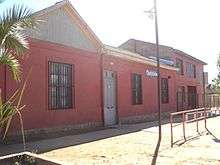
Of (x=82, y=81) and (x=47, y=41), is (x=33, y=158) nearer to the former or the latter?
(x=47, y=41)

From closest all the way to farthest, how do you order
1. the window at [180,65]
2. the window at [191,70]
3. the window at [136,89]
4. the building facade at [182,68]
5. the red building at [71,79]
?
the red building at [71,79] < the window at [136,89] < the building facade at [182,68] < the window at [180,65] < the window at [191,70]

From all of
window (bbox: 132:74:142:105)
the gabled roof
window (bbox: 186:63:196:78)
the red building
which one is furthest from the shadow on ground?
window (bbox: 186:63:196:78)

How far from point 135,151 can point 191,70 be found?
29725 millimetres

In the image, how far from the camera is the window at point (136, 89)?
23250mm

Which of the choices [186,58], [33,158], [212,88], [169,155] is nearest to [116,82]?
[169,155]

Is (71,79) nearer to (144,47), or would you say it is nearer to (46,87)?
(46,87)

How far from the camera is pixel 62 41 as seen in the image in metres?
16.3

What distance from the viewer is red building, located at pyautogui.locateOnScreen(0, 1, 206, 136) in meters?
14.6

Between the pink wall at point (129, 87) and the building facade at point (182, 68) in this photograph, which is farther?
the building facade at point (182, 68)

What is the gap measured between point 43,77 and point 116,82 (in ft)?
21.3

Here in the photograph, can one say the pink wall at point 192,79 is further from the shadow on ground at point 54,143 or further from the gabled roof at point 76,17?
the shadow on ground at point 54,143

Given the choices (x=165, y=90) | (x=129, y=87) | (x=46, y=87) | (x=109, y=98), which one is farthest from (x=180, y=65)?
(x=46, y=87)

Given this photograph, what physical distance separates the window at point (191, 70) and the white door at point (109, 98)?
62.9 feet

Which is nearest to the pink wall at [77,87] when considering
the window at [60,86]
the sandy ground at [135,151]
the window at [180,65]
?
the window at [60,86]
